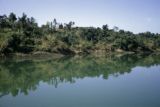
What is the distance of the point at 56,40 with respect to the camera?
56.5m

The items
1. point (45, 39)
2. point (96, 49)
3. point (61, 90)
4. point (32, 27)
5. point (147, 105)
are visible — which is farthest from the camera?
point (96, 49)

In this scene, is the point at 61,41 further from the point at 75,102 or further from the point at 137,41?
the point at 75,102

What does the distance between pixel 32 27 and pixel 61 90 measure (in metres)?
44.5

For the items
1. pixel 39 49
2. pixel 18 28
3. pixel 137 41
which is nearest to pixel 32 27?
pixel 18 28

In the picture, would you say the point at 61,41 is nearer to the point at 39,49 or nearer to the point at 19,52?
the point at 39,49

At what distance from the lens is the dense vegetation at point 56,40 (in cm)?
4894

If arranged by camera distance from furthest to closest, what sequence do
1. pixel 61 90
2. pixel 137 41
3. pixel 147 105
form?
1. pixel 137 41
2. pixel 61 90
3. pixel 147 105

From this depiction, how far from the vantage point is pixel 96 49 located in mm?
65938

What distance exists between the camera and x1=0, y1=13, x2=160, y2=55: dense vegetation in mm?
48938

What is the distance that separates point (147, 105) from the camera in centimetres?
1363

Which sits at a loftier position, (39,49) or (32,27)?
(32,27)

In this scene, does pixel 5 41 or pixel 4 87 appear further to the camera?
pixel 5 41

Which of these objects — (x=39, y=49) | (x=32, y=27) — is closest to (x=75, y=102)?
(x=39, y=49)

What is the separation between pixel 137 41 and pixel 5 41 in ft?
135
